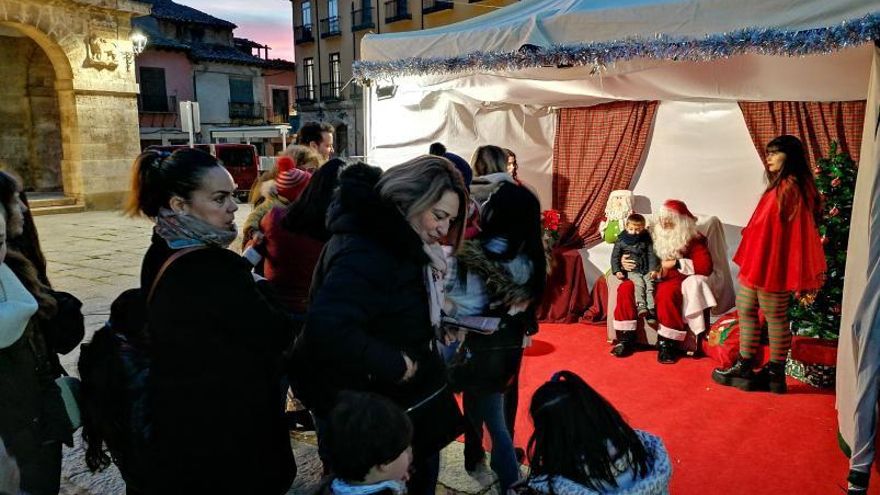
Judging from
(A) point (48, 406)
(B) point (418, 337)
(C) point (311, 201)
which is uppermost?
(C) point (311, 201)

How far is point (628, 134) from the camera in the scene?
20.0 ft

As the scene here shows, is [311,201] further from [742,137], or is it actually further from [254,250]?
[742,137]

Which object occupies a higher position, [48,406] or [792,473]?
[48,406]

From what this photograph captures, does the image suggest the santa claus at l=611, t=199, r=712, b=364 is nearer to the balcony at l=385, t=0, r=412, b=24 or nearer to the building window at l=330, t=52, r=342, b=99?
the balcony at l=385, t=0, r=412, b=24

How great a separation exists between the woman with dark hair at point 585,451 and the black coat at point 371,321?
402 mm

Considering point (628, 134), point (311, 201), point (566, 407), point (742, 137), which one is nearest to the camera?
point (566, 407)

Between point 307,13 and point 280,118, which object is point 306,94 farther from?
point 280,118

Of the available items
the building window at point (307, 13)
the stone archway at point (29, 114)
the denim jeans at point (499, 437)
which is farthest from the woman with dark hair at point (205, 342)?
the building window at point (307, 13)

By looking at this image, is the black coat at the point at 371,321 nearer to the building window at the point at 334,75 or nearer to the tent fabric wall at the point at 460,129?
the tent fabric wall at the point at 460,129

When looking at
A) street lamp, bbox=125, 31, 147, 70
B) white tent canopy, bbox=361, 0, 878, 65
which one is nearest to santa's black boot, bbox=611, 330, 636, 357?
white tent canopy, bbox=361, 0, 878, 65

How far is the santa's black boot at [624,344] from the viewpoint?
500 cm

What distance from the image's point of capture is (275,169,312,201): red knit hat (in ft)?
11.6

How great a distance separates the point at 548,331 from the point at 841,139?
2.86 meters

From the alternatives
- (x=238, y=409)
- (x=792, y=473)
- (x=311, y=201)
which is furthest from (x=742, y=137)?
(x=238, y=409)
